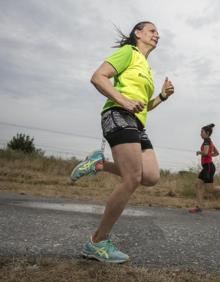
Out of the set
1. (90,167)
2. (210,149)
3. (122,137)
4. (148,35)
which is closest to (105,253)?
(90,167)

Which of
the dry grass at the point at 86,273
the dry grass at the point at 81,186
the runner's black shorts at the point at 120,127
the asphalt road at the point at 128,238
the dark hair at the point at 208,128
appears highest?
the dark hair at the point at 208,128

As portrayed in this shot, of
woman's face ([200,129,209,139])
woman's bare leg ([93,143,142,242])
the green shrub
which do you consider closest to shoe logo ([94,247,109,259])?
woman's bare leg ([93,143,142,242])

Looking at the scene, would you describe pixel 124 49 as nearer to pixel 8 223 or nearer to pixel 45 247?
pixel 45 247

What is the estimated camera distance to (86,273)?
9.89 ft

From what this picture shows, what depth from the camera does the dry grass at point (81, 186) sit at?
11.0m

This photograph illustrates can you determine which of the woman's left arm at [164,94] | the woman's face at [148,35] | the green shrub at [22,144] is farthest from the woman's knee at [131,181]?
the green shrub at [22,144]

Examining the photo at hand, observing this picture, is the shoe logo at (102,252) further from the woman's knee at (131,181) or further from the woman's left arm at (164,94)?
the woman's left arm at (164,94)

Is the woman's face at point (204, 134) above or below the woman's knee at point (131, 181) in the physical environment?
above

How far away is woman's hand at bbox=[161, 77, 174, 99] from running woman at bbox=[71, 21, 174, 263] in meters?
0.43

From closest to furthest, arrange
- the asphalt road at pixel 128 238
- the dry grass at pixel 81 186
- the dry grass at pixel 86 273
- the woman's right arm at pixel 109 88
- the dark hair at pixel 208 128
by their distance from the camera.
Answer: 1. the dry grass at pixel 86 273
2. the woman's right arm at pixel 109 88
3. the asphalt road at pixel 128 238
4. the dark hair at pixel 208 128
5. the dry grass at pixel 81 186

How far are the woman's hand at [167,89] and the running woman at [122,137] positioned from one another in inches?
16.9

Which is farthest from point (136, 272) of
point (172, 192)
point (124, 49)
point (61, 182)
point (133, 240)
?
point (61, 182)

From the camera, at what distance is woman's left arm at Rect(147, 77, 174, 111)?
4023 millimetres

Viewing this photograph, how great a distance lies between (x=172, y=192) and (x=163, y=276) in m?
10.4
